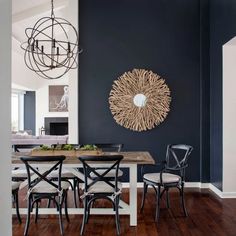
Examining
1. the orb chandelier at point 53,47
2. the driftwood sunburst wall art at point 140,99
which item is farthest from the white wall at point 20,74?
the driftwood sunburst wall art at point 140,99

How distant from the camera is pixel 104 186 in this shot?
359cm

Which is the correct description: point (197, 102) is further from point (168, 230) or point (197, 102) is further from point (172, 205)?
point (168, 230)

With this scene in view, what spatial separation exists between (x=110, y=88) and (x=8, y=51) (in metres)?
4.57

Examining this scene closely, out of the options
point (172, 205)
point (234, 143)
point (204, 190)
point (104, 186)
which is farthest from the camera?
point (204, 190)

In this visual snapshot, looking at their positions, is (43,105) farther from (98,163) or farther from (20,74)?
(98,163)

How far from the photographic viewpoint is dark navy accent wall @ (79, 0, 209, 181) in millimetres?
5746

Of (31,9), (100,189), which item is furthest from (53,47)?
(31,9)

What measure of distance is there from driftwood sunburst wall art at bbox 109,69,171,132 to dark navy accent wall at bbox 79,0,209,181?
13 centimetres

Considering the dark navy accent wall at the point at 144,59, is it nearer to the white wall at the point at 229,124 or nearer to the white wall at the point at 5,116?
the white wall at the point at 229,124

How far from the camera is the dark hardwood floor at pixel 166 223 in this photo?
354 cm

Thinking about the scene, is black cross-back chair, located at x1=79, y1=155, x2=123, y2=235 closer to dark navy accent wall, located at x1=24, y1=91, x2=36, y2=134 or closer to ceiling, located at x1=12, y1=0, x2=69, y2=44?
ceiling, located at x1=12, y1=0, x2=69, y2=44

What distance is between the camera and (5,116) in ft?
3.77

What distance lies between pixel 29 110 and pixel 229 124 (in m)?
9.68

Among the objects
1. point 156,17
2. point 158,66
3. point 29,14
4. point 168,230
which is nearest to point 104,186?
point 168,230
